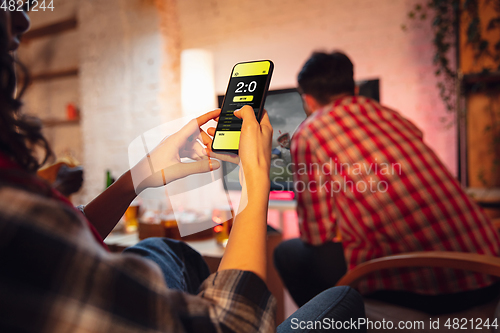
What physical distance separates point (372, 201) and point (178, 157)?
67 cm

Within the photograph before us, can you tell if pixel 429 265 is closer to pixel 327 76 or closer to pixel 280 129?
pixel 280 129

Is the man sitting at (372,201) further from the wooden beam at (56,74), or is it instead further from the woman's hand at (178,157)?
the wooden beam at (56,74)

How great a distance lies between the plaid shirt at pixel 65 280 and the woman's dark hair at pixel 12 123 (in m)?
0.05

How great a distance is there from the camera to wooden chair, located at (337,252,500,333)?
741mm

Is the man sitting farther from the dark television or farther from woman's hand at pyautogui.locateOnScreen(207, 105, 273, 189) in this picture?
woman's hand at pyautogui.locateOnScreen(207, 105, 273, 189)

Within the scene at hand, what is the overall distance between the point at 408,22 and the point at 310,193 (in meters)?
1.76

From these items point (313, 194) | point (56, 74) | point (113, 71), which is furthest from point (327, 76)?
point (56, 74)

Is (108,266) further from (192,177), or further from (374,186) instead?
(374,186)

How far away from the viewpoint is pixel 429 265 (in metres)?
0.79

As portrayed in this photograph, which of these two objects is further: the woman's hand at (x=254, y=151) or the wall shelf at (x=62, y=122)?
the wall shelf at (x=62, y=122)

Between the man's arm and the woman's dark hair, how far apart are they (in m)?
0.82

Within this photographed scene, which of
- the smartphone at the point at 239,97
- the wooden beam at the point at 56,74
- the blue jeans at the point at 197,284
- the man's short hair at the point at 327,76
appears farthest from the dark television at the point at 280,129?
the wooden beam at the point at 56,74

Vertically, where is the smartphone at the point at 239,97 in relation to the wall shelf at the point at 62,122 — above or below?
Result: above

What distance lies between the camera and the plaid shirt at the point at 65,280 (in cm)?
26
